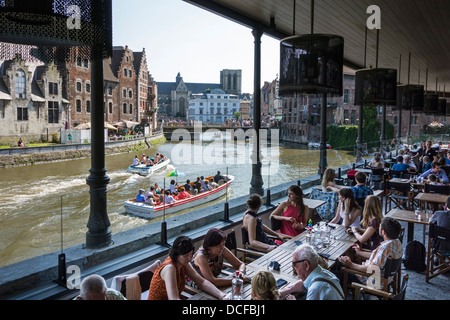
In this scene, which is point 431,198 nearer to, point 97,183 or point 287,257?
point 287,257

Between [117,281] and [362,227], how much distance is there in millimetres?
3097

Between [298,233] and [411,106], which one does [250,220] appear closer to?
[298,233]

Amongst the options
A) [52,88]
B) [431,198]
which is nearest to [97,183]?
[431,198]

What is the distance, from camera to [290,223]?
472 centimetres

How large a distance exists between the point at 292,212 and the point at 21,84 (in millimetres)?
32911

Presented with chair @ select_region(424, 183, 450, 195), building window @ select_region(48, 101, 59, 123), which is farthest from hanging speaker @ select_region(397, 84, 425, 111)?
building window @ select_region(48, 101, 59, 123)

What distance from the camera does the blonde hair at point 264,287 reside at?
2330mm

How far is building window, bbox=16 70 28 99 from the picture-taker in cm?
3020

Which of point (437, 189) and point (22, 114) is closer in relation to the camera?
point (437, 189)

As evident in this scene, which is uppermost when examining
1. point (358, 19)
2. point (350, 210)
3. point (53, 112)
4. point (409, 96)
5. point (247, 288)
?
point (358, 19)

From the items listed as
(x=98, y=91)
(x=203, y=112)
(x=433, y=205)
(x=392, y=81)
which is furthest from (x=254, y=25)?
(x=203, y=112)

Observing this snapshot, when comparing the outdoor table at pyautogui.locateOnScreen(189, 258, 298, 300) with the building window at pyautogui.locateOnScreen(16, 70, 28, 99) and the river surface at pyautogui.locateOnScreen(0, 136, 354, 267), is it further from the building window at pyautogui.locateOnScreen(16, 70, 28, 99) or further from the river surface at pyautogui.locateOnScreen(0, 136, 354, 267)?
the building window at pyautogui.locateOnScreen(16, 70, 28, 99)

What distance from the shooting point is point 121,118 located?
45.8 metres

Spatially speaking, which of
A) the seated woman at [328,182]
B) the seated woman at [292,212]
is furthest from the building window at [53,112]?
the seated woman at [292,212]
